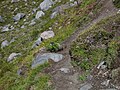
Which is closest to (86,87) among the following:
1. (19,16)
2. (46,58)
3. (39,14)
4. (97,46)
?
A: (97,46)

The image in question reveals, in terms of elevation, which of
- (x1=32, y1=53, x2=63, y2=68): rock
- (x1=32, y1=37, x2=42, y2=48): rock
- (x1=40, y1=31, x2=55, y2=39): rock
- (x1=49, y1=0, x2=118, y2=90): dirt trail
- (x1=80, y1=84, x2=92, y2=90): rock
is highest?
(x1=32, y1=53, x2=63, y2=68): rock

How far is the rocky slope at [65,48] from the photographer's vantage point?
50.7 feet

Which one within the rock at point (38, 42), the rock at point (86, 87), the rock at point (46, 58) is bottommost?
the rock at point (38, 42)

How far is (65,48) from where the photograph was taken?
63.1 feet

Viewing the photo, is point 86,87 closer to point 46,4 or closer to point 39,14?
point 39,14

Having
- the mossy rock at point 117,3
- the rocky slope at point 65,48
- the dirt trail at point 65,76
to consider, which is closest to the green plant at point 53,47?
the rocky slope at point 65,48

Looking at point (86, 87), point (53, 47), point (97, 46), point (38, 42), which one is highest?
point (97, 46)

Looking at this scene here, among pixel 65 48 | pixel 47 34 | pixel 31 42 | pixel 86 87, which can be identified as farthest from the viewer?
pixel 31 42

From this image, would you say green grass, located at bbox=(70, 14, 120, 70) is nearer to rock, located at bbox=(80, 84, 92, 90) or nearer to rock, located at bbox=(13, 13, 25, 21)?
rock, located at bbox=(80, 84, 92, 90)

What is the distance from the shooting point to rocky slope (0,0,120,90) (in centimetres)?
1545

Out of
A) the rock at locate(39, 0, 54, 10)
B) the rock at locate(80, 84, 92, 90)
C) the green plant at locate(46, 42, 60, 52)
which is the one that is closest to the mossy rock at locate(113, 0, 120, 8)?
the green plant at locate(46, 42, 60, 52)

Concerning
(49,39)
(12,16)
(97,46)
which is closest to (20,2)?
(12,16)

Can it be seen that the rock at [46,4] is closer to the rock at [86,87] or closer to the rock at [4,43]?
the rock at [4,43]

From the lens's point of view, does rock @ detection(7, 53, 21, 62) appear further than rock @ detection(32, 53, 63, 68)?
Yes
